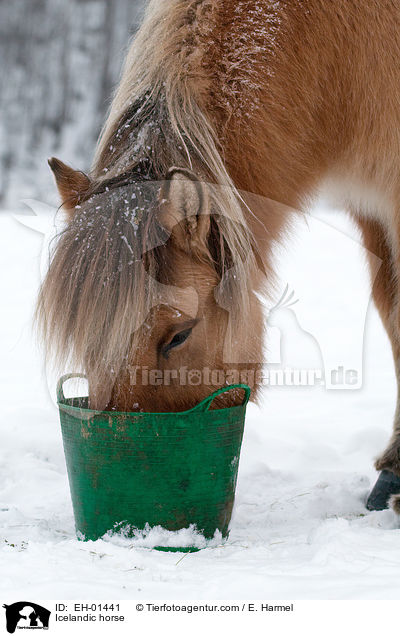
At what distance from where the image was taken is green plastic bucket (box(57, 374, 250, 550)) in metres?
1.93

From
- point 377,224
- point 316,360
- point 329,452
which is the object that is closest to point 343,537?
point 329,452

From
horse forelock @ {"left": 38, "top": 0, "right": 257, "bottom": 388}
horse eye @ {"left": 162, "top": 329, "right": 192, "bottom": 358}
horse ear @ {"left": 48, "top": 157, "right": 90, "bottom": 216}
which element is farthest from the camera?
horse ear @ {"left": 48, "top": 157, "right": 90, "bottom": 216}

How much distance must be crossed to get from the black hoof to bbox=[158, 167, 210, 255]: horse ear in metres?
1.37

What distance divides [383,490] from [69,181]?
1692 mm

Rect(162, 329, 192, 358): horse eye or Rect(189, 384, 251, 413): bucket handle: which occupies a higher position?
Rect(162, 329, 192, 358): horse eye

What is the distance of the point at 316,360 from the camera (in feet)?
14.6

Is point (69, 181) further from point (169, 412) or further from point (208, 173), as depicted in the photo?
point (169, 412)

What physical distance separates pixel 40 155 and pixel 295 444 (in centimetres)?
544

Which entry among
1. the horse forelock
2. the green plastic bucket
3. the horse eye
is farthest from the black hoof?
the horse eye

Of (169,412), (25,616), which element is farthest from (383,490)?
(25,616)

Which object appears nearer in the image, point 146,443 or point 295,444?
point 146,443

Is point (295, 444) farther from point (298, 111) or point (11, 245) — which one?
point (11, 245)

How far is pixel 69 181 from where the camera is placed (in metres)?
2.09

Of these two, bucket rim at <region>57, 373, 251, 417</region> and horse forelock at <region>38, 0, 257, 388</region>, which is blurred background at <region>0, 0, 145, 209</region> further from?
bucket rim at <region>57, 373, 251, 417</region>
